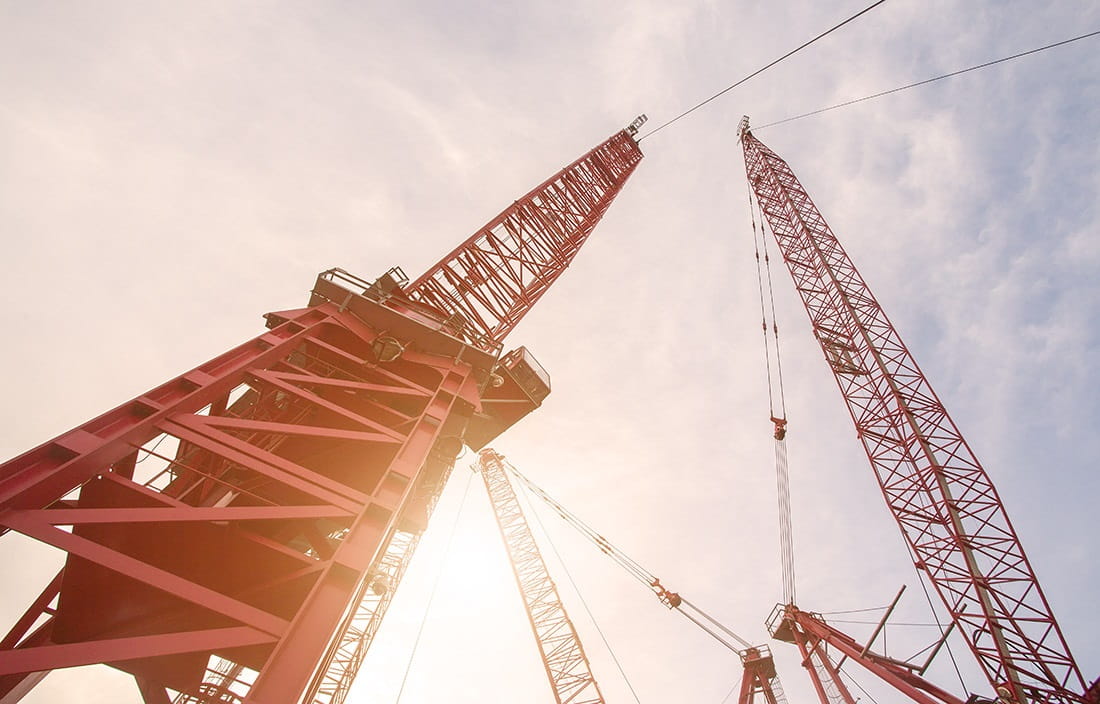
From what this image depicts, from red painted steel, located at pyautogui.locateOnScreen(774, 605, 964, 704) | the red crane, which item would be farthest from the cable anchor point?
the red crane

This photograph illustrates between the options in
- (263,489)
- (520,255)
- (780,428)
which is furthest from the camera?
(780,428)

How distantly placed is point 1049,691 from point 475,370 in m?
17.6

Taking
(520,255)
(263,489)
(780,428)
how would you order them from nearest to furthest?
(263,489) → (520,255) → (780,428)

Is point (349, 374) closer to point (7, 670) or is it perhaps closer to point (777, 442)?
point (7, 670)

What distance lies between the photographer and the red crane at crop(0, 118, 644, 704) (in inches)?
182

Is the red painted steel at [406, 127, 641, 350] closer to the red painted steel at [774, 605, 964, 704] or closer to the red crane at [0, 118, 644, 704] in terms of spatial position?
the red crane at [0, 118, 644, 704]

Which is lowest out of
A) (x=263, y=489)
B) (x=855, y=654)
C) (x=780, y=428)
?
(x=263, y=489)

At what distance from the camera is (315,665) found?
4512 millimetres

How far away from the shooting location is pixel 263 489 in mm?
9016

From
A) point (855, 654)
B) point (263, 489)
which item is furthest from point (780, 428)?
point (263, 489)

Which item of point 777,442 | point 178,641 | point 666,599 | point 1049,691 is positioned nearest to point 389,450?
point 178,641

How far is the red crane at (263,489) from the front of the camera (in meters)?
4.63

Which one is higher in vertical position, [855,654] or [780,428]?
[780,428]

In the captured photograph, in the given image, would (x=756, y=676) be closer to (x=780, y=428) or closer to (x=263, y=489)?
(x=780, y=428)
